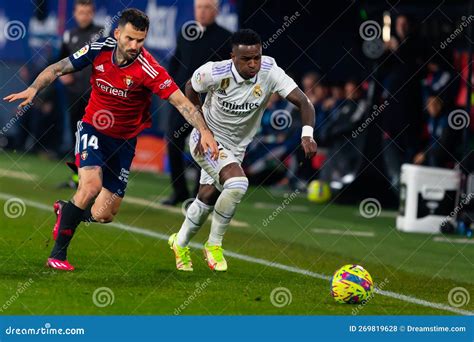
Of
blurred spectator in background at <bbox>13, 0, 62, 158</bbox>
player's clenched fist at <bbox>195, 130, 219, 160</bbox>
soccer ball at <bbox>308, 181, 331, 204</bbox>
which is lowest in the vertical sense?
blurred spectator in background at <bbox>13, 0, 62, 158</bbox>

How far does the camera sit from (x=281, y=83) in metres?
11.6

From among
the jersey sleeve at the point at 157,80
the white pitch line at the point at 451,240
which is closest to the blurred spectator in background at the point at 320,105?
the white pitch line at the point at 451,240

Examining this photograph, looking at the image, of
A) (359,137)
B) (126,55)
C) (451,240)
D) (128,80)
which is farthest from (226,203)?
(359,137)

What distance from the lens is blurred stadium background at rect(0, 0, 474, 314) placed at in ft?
Result: 49.7

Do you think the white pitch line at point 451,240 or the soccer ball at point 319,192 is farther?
the soccer ball at point 319,192

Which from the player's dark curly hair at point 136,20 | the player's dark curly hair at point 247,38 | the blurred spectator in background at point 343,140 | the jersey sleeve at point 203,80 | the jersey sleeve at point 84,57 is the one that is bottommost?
the blurred spectator in background at point 343,140

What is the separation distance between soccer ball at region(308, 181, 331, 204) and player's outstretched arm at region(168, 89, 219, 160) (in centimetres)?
936

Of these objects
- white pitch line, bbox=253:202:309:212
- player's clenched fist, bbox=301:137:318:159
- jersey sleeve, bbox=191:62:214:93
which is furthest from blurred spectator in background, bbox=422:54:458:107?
player's clenched fist, bbox=301:137:318:159

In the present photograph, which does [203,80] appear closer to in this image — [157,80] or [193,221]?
[157,80]

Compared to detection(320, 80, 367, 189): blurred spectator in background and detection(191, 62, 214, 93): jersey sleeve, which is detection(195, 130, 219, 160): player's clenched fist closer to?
detection(191, 62, 214, 93): jersey sleeve

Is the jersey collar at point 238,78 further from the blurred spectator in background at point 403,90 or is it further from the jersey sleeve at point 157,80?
the blurred spectator in background at point 403,90

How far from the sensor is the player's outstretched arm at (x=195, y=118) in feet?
35.6

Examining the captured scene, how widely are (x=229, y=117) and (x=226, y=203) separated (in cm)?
88

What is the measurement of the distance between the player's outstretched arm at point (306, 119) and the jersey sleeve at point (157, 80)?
46.6 inches
